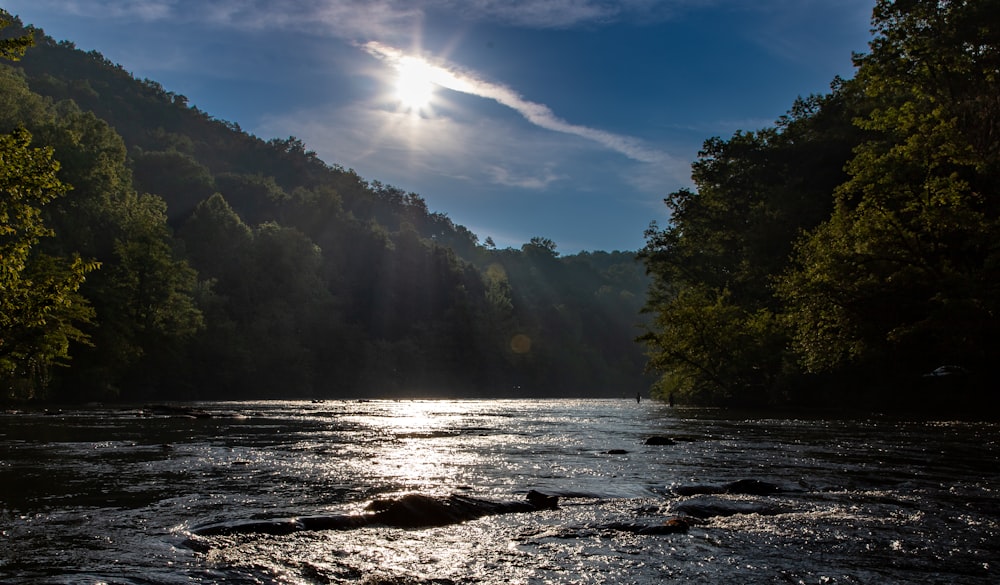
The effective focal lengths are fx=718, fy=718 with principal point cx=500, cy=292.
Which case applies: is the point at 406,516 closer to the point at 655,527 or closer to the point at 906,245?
the point at 655,527

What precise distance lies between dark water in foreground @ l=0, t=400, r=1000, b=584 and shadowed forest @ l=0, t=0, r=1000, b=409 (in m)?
12.5

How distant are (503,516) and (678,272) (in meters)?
68.9

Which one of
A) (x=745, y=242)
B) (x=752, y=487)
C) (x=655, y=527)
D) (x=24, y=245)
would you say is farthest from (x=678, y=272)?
(x=655, y=527)

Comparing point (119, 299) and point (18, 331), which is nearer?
point (18, 331)

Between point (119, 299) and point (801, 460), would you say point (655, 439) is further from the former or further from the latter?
point (119, 299)

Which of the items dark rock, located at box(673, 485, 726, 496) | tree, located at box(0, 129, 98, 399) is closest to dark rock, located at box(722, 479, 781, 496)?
dark rock, located at box(673, 485, 726, 496)

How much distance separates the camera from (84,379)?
5838 cm

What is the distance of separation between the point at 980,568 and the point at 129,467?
13.2 meters

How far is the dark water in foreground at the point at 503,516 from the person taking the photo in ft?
20.7

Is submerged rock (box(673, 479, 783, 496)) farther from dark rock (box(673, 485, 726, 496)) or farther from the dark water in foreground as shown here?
the dark water in foreground

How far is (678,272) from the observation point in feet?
246

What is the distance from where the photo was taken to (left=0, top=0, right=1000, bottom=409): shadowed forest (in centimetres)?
3328

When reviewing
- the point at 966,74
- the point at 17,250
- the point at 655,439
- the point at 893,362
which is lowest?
the point at 655,439

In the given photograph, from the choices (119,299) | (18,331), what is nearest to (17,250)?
(18,331)
